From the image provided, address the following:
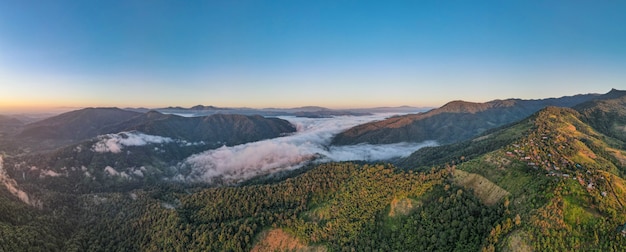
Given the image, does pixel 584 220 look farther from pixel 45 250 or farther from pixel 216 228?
pixel 45 250

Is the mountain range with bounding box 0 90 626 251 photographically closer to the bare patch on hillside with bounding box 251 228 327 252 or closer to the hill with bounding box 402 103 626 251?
the hill with bounding box 402 103 626 251

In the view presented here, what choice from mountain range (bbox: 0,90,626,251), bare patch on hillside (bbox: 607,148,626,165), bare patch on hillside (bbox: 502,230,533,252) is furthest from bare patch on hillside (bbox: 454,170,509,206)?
bare patch on hillside (bbox: 607,148,626,165)

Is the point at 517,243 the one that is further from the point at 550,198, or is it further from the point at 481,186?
the point at 481,186

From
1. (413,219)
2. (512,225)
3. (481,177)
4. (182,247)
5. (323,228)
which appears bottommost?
(182,247)

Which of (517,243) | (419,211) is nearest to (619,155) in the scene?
(419,211)

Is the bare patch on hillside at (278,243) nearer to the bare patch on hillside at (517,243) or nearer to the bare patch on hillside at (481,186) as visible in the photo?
the bare patch on hillside at (481,186)

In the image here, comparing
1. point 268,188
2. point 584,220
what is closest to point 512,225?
point 584,220

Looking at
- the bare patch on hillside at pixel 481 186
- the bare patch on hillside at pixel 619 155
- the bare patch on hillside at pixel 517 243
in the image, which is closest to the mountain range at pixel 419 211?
the bare patch on hillside at pixel 517 243
